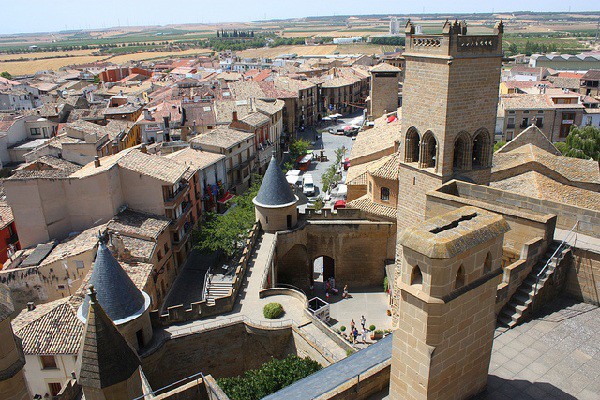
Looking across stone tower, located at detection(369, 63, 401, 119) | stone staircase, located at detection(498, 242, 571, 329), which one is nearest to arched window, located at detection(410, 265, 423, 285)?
stone staircase, located at detection(498, 242, 571, 329)

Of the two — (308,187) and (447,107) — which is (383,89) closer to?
(308,187)

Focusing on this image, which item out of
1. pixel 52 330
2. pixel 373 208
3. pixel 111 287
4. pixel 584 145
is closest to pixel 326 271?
pixel 373 208

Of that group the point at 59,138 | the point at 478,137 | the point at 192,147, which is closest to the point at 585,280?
the point at 478,137

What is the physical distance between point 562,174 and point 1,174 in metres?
54.6

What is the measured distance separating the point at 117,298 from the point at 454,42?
54.4ft

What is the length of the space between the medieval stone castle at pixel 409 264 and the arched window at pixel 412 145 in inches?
1.8

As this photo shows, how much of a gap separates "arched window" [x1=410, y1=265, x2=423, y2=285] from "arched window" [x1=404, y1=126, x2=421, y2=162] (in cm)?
1426

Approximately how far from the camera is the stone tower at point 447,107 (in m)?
20.5

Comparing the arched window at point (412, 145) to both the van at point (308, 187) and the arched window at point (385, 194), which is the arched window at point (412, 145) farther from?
the van at point (308, 187)

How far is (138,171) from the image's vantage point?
3200 cm

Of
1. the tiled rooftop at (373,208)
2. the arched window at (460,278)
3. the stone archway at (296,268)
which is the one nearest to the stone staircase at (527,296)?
the arched window at (460,278)

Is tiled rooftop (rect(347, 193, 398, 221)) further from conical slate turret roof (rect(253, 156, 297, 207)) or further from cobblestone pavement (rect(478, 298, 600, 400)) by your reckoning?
cobblestone pavement (rect(478, 298, 600, 400))

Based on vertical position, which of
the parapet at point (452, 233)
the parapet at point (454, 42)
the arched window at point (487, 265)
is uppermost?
the parapet at point (454, 42)

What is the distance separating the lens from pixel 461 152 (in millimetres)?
22250
